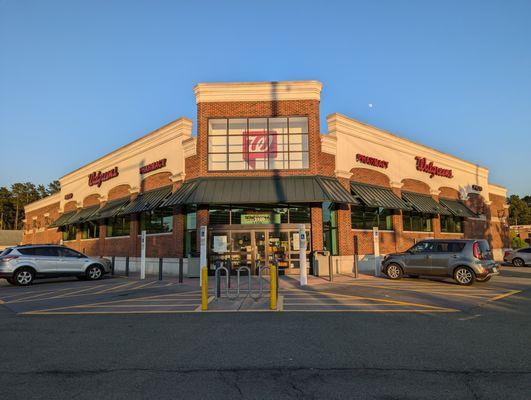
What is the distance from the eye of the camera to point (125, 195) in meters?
27.0

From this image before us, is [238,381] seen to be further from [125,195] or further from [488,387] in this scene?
[125,195]

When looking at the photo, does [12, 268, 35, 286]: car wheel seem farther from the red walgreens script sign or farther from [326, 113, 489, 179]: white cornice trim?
[326, 113, 489, 179]: white cornice trim

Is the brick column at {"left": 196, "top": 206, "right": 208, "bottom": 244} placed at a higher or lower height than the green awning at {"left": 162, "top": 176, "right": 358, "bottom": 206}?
lower

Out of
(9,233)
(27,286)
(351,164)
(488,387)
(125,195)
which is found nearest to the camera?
(488,387)

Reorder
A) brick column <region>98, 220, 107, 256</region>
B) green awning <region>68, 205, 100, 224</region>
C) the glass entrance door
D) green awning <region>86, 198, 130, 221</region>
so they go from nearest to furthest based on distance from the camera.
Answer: the glass entrance door → green awning <region>86, 198, 130, 221</region> → brick column <region>98, 220, 107, 256</region> → green awning <region>68, 205, 100, 224</region>

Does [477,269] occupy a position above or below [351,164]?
below

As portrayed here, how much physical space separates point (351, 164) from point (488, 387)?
58.8 feet

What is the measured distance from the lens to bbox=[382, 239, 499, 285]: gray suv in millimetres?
14805

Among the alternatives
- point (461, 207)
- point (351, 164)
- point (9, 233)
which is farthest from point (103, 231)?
point (9, 233)

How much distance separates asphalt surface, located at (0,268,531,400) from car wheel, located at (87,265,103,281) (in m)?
9.82

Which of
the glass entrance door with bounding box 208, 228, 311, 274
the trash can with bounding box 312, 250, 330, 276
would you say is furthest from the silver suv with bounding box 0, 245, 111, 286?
the trash can with bounding box 312, 250, 330, 276

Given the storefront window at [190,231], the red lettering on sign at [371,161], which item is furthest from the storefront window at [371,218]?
the storefront window at [190,231]

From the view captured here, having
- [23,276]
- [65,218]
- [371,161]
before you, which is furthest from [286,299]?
[65,218]

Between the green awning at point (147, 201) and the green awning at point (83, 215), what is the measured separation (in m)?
6.08
